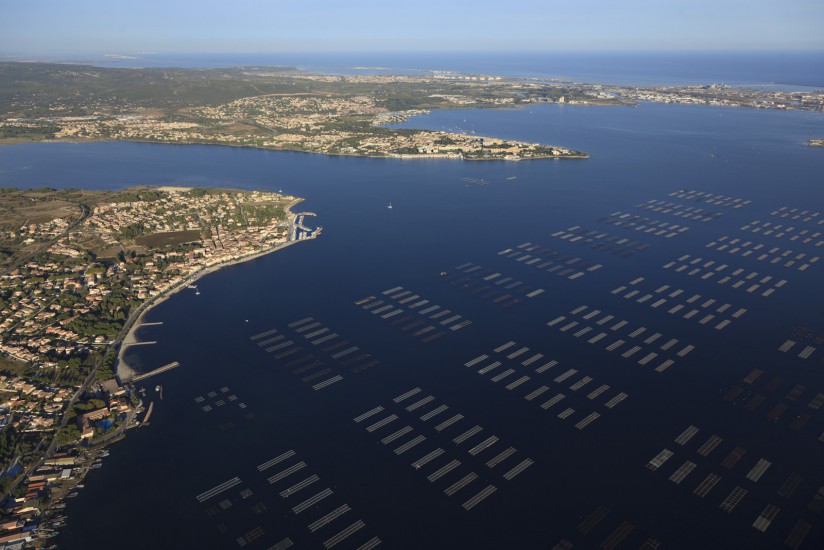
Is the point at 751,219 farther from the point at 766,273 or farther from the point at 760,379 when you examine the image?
the point at 760,379

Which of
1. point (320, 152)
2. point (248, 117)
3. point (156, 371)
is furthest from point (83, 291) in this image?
point (248, 117)

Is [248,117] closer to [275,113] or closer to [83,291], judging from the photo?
[275,113]

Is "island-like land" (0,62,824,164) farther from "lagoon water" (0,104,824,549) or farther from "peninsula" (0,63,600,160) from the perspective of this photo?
"lagoon water" (0,104,824,549)

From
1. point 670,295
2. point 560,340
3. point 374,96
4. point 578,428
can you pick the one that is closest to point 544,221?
point 670,295

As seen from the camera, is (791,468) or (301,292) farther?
(301,292)

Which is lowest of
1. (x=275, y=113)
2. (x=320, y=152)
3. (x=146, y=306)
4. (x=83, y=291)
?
(x=146, y=306)
